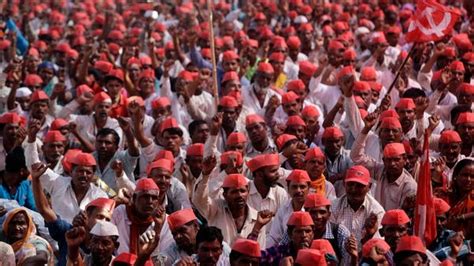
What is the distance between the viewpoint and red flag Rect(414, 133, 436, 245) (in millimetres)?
9305

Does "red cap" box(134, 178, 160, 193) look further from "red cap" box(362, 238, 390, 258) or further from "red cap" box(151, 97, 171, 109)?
"red cap" box(151, 97, 171, 109)

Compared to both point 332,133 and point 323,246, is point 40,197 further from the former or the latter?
point 332,133

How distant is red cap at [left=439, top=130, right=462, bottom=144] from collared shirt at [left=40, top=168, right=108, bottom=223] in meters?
2.91

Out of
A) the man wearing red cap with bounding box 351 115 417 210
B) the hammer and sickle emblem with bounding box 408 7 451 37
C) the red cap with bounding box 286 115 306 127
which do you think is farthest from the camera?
the hammer and sickle emblem with bounding box 408 7 451 37

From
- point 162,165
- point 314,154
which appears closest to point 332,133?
point 314,154

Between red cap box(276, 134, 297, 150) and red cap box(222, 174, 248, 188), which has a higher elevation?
red cap box(222, 174, 248, 188)

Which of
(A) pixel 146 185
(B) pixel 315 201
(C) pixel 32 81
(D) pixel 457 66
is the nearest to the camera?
(B) pixel 315 201

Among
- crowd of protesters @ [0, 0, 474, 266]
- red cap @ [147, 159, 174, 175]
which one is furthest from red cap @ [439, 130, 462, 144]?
red cap @ [147, 159, 174, 175]

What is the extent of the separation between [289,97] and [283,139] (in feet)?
4.99

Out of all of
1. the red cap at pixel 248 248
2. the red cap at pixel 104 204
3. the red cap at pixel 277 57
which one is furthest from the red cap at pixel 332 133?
the red cap at pixel 277 57

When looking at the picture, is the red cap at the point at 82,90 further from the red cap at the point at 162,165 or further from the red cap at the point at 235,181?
the red cap at the point at 235,181

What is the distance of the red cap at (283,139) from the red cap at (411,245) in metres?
2.93

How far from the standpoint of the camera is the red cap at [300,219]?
9023mm

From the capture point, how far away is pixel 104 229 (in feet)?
28.7
